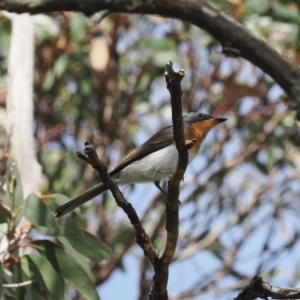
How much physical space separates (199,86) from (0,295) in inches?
137

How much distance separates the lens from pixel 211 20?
293 cm

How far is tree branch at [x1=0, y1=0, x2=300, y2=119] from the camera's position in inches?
108

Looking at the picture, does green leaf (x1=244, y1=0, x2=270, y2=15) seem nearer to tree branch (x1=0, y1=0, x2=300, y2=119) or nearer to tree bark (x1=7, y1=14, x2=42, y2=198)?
tree bark (x1=7, y1=14, x2=42, y2=198)

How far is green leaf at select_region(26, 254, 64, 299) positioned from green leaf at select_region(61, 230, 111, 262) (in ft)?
0.57

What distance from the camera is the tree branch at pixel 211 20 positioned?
2.73m

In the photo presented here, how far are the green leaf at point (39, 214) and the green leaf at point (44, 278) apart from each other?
177mm

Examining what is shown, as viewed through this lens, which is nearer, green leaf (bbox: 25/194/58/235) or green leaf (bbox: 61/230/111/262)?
green leaf (bbox: 25/194/58/235)

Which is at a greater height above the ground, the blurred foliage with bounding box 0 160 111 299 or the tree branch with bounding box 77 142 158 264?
the blurred foliage with bounding box 0 160 111 299

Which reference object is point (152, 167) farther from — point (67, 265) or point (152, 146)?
point (67, 265)

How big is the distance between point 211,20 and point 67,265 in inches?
52.8

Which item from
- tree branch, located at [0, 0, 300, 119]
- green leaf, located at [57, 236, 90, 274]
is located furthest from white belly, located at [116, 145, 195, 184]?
tree branch, located at [0, 0, 300, 119]

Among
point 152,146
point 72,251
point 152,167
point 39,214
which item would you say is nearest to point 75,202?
point 72,251

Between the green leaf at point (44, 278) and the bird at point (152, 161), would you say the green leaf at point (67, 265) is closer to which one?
the green leaf at point (44, 278)

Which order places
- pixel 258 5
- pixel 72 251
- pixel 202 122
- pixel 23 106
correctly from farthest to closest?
pixel 202 122, pixel 258 5, pixel 23 106, pixel 72 251
